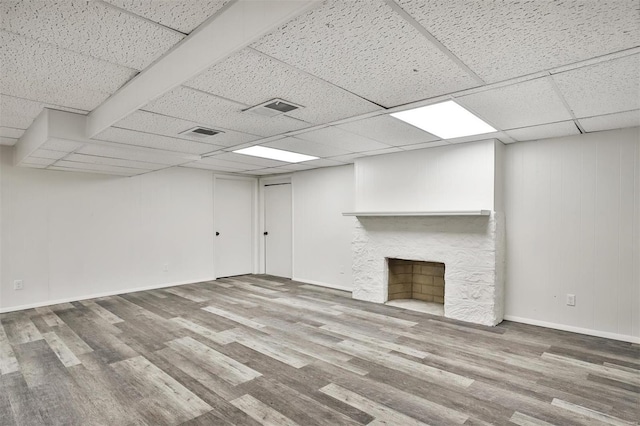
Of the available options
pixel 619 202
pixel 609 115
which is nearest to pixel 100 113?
pixel 609 115

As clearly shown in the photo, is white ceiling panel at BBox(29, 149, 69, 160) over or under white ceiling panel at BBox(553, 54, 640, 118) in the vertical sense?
under

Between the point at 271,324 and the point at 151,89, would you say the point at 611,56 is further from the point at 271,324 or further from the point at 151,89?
the point at 271,324

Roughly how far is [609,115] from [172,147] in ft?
14.5

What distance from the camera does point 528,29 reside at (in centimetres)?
163

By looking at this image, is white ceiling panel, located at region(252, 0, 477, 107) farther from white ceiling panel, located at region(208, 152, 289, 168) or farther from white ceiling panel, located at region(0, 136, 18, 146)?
white ceiling panel, located at region(0, 136, 18, 146)

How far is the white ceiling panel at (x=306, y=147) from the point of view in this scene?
4.04 m

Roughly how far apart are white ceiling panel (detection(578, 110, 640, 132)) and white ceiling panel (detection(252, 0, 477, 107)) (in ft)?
5.57

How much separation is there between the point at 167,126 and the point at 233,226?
4323 mm

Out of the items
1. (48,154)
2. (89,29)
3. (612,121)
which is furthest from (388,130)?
(48,154)

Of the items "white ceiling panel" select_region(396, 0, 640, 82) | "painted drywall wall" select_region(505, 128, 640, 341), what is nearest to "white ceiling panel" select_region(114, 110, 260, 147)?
"white ceiling panel" select_region(396, 0, 640, 82)

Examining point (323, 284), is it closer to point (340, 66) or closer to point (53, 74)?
point (340, 66)

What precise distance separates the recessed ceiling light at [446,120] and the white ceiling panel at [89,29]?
192 centimetres

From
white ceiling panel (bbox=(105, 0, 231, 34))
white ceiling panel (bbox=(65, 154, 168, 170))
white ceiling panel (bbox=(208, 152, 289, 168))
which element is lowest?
white ceiling panel (bbox=(65, 154, 168, 170))

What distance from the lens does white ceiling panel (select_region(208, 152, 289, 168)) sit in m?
5.00
